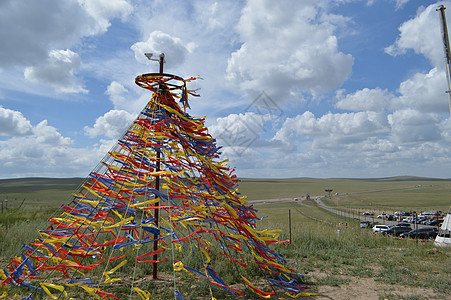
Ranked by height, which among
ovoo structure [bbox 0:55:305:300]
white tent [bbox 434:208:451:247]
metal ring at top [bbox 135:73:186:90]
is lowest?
white tent [bbox 434:208:451:247]

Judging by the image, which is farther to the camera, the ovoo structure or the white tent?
the white tent

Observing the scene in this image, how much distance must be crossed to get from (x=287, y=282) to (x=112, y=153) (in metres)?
3.89

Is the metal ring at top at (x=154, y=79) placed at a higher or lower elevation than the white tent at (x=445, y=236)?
higher

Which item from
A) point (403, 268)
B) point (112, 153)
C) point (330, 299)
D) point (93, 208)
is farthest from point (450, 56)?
point (93, 208)

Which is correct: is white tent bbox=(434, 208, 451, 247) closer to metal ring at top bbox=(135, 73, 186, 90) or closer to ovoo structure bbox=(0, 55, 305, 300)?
ovoo structure bbox=(0, 55, 305, 300)

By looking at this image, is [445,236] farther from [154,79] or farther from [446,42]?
[154,79]

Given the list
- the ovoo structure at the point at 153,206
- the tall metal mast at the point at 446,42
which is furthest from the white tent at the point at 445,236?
the ovoo structure at the point at 153,206

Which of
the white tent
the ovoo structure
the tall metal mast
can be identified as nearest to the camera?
the ovoo structure

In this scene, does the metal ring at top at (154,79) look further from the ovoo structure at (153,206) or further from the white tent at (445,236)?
the white tent at (445,236)

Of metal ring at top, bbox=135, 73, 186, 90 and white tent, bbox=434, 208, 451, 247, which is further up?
metal ring at top, bbox=135, 73, 186, 90

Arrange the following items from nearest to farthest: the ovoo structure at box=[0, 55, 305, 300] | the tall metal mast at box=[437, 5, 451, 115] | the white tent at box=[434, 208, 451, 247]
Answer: the ovoo structure at box=[0, 55, 305, 300], the tall metal mast at box=[437, 5, 451, 115], the white tent at box=[434, 208, 451, 247]

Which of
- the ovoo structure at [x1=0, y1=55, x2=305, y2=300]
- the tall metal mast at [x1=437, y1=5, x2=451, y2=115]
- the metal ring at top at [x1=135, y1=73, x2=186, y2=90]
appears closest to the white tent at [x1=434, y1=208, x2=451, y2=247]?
the tall metal mast at [x1=437, y1=5, x2=451, y2=115]

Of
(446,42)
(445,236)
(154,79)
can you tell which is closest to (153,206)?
(154,79)

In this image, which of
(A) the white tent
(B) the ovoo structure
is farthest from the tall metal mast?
(A) the white tent
